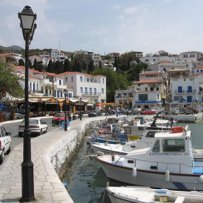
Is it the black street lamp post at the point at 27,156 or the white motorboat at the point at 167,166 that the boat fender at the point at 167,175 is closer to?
the white motorboat at the point at 167,166

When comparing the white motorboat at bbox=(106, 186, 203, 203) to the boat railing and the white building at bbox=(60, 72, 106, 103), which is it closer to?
the boat railing

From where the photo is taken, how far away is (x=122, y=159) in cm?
1745

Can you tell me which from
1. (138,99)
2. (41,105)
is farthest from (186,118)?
(138,99)

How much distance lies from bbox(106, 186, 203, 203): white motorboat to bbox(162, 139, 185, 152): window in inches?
169

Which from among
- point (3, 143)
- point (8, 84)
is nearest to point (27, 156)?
point (3, 143)

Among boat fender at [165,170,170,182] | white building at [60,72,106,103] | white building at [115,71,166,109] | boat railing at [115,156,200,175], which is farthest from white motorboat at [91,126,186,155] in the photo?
white building at [115,71,166,109]

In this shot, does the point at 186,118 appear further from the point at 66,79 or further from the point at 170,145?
the point at 170,145

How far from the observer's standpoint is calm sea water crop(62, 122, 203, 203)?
1574 cm

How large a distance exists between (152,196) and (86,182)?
7911 mm

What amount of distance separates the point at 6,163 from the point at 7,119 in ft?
124

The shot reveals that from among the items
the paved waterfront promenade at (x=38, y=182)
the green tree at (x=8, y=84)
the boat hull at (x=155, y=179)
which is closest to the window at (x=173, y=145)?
the boat hull at (x=155, y=179)

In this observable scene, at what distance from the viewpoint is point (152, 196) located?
36.8 feet

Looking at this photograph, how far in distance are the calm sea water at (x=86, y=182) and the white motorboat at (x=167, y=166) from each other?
1589mm

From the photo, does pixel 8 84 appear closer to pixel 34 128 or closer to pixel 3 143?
pixel 34 128
